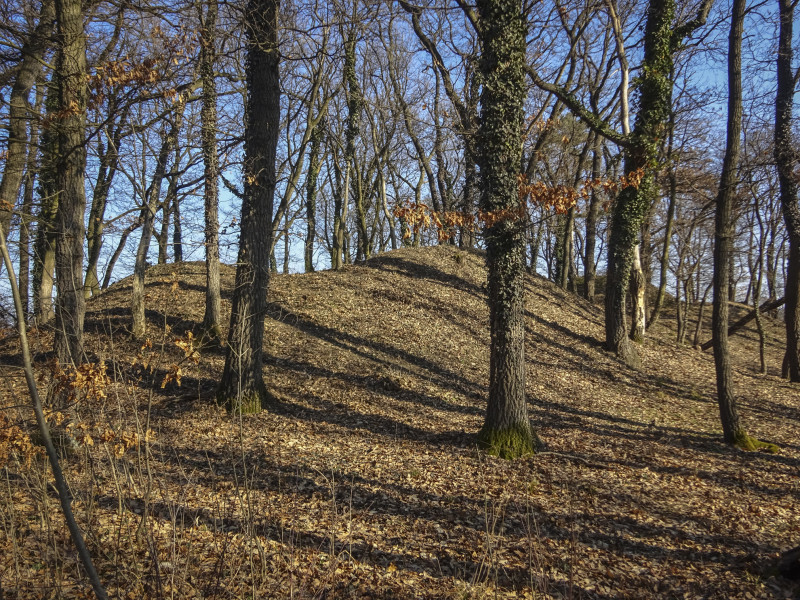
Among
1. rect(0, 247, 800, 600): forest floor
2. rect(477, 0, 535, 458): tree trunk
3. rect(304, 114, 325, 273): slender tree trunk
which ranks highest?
rect(304, 114, 325, 273): slender tree trunk

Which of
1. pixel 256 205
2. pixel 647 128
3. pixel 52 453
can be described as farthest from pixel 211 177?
pixel 647 128

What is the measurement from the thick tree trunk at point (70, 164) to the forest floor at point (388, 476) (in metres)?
0.57

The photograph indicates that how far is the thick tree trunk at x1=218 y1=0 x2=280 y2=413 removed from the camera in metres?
8.02

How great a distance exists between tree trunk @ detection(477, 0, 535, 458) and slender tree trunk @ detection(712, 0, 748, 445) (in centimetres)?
362

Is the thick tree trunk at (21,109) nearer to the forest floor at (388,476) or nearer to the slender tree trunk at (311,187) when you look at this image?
the forest floor at (388,476)

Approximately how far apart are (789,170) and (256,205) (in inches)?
442

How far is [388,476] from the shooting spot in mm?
6621

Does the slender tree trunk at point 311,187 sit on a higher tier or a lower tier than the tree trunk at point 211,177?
higher

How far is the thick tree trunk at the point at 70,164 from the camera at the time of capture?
6.12 meters

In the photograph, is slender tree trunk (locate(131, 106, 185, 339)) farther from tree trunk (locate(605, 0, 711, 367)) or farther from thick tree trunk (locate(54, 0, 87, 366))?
tree trunk (locate(605, 0, 711, 367))

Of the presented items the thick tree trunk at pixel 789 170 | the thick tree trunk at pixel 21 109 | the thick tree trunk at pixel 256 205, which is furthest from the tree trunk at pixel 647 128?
the thick tree trunk at pixel 21 109

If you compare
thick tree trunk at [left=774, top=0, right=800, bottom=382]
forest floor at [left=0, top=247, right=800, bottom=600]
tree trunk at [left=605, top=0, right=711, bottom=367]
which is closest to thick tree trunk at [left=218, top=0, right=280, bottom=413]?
forest floor at [left=0, top=247, right=800, bottom=600]

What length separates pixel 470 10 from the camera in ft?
25.7

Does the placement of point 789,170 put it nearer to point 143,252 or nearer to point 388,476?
point 388,476
